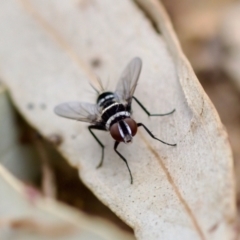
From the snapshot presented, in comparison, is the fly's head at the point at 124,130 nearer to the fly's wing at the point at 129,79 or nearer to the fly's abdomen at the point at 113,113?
the fly's abdomen at the point at 113,113

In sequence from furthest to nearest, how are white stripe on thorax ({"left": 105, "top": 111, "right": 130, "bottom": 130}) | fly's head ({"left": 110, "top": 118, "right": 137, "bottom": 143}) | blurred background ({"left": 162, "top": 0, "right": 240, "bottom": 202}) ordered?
blurred background ({"left": 162, "top": 0, "right": 240, "bottom": 202}), white stripe on thorax ({"left": 105, "top": 111, "right": 130, "bottom": 130}), fly's head ({"left": 110, "top": 118, "right": 137, "bottom": 143})

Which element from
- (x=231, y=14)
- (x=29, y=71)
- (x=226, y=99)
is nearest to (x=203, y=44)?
(x=231, y=14)

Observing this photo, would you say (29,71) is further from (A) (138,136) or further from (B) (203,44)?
(B) (203,44)

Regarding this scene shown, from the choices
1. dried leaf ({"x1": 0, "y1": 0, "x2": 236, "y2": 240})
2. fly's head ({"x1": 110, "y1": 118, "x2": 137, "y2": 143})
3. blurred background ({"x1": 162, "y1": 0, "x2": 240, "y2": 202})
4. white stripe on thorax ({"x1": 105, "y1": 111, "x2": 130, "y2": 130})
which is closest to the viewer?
dried leaf ({"x1": 0, "y1": 0, "x2": 236, "y2": 240})

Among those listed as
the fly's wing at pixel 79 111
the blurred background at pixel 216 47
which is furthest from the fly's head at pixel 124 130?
the blurred background at pixel 216 47

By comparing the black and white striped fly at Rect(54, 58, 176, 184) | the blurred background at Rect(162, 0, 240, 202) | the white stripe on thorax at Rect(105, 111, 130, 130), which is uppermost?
the black and white striped fly at Rect(54, 58, 176, 184)

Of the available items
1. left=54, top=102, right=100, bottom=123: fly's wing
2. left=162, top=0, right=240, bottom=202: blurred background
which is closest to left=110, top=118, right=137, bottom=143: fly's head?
left=54, top=102, right=100, bottom=123: fly's wing

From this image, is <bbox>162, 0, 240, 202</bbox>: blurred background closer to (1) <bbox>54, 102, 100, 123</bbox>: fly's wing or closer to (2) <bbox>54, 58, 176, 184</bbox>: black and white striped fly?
(2) <bbox>54, 58, 176, 184</bbox>: black and white striped fly
